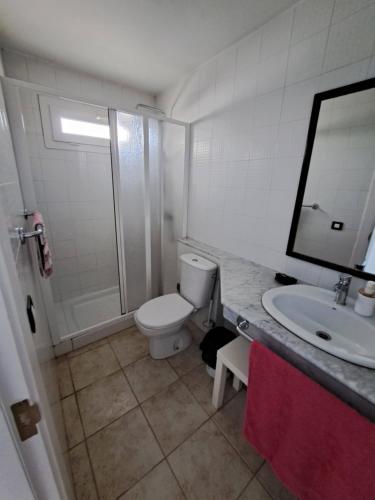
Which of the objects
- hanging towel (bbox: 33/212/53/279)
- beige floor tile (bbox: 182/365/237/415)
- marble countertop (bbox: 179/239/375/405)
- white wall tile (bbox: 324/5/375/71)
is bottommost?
beige floor tile (bbox: 182/365/237/415)

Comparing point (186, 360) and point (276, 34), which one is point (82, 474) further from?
point (276, 34)

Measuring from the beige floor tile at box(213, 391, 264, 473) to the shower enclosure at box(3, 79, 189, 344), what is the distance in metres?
1.18

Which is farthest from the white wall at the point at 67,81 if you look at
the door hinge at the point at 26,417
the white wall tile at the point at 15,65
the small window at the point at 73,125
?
the door hinge at the point at 26,417

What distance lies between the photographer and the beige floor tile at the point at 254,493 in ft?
3.17

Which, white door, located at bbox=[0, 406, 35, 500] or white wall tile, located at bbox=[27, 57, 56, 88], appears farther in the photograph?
white wall tile, located at bbox=[27, 57, 56, 88]

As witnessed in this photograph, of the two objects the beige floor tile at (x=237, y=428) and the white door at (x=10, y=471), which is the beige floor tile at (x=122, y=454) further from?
the white door at (x=10, y=471)

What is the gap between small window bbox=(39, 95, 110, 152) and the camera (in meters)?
1.86

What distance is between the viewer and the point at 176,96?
2.01m

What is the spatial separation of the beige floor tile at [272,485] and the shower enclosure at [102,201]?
1489 mm

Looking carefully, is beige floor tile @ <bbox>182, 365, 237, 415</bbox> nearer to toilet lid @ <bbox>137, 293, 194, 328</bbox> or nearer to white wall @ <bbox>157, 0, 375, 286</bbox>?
Result: toilet lid @ <bbox>137, 293, 194, 328</bbox>

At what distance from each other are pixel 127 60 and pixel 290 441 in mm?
2603

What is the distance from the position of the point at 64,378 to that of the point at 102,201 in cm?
174

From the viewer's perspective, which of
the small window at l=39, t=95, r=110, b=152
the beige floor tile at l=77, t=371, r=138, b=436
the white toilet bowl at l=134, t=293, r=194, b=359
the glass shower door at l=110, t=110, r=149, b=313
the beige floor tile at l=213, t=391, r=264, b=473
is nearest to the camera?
the beige floor tile at l=213, t=391, r=264, b=473

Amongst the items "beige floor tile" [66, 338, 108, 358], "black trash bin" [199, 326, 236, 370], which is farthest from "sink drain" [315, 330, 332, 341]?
"beige floor tile" [66, 338, 108, 358]
